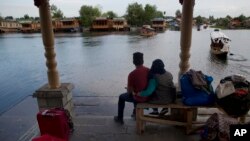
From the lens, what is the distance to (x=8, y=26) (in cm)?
8419

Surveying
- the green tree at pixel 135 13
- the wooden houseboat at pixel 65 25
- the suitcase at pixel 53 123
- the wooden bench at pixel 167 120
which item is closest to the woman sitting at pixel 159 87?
the wooden bench at pixel 167 120

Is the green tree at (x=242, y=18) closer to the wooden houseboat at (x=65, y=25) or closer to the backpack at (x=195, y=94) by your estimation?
the wooden houseboat at (x=65, y=25)

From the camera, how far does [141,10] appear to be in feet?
308

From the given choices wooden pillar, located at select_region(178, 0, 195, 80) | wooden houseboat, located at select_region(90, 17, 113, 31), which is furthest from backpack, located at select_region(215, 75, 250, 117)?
wooden houseboat, located at select_region(90, 17, 113, 31)

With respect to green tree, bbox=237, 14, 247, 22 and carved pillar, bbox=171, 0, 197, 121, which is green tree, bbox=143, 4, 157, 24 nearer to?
green tree, bbox=237, 14, 247, 22

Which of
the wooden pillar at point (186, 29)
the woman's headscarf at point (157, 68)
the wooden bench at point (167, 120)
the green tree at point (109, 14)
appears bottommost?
the wooden bench at point (167, 120)

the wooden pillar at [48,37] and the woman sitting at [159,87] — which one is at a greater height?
the wooden pillar at [48,37]

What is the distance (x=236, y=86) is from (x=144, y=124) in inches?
67.3

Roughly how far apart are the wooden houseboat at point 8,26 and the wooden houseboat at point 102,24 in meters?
29.7

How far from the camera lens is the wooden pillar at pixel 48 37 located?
4.56 m

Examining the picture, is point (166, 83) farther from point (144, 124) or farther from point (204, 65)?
point (204, 65)

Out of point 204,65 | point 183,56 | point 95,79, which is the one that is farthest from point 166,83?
point 204,65

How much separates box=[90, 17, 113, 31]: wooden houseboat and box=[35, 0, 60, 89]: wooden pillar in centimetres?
6531

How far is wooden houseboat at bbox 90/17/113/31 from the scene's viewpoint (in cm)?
6897
